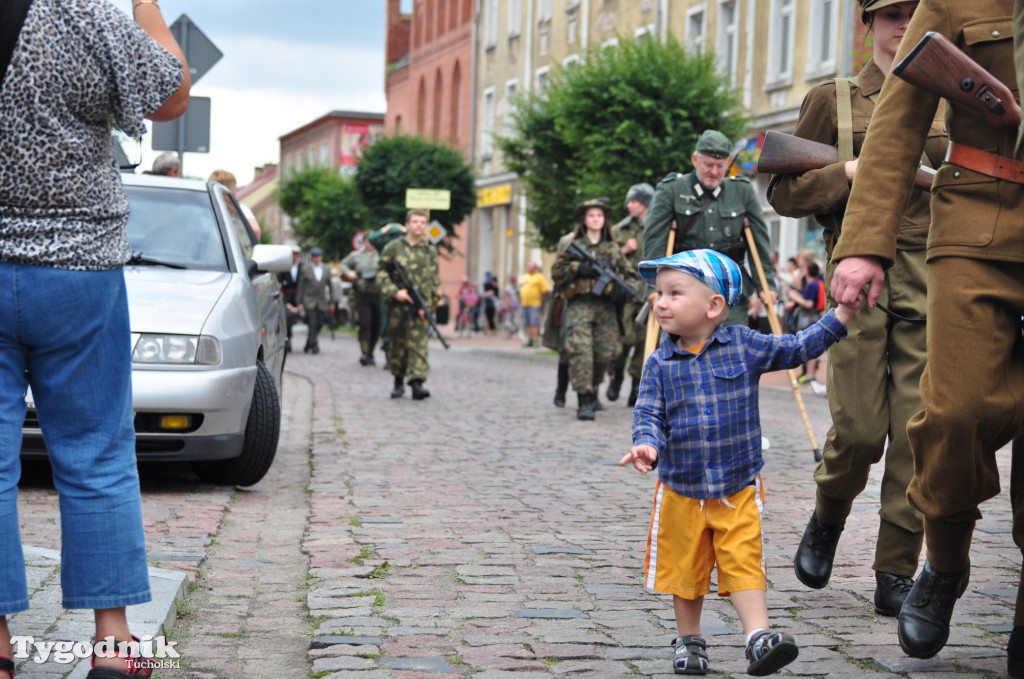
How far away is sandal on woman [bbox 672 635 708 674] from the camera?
4258 mm

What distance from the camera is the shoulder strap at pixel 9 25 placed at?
11.7ft

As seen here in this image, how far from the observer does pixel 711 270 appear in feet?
14.3

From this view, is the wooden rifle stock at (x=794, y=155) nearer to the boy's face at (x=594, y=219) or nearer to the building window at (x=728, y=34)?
the boy's face at (x=594, y=219)

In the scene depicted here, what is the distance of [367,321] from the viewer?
887 inches

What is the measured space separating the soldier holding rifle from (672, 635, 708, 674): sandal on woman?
42.2 inches

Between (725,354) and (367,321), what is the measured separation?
724 inches

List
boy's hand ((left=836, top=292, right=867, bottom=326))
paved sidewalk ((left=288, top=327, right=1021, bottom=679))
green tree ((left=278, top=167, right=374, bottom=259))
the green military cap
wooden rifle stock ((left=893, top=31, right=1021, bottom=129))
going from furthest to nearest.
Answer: green tree ((left=278, top=167, right=374, bottom=259))
the green military cap
paved sidewalk ((left=288, top=327, right=1021, bottom=679))
boy's hand ((left=836, top=292, right=867, bottom=326))
wooden rifle stock ((left=893, top=31, right=1021, bottom=129))

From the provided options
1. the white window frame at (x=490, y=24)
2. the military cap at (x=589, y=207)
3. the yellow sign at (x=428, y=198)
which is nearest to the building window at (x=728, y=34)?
the yellow sign at (x=428, y=198)

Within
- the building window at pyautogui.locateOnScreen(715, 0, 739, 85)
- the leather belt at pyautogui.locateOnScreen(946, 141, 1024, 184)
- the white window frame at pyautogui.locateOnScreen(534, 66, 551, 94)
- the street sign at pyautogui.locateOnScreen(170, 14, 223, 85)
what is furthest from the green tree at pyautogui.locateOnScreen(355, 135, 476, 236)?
the leather belt at pyautogui.locateOnScreen(946, 141, 1024, 184)

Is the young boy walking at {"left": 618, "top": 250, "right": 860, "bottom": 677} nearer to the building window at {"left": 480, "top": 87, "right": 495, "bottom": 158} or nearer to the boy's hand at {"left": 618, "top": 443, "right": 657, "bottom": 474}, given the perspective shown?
the boy's hand at {"left": 618, "top": 443, "right": 657, "bottom": 474}

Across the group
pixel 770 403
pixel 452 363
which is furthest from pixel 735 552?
pixel 452 363

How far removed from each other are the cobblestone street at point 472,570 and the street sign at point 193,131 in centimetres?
437

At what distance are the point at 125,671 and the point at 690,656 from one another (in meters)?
1.47

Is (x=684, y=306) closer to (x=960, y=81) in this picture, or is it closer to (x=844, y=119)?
(x=960, y=81)
